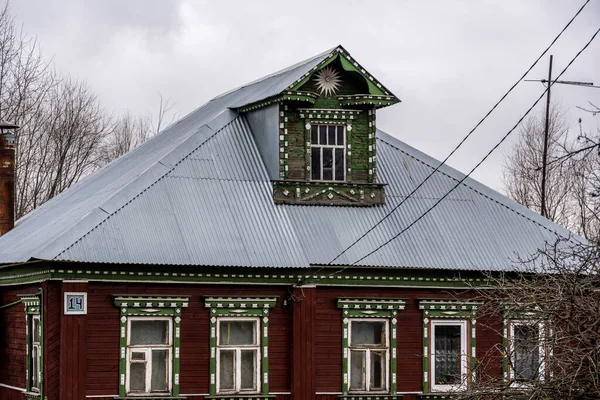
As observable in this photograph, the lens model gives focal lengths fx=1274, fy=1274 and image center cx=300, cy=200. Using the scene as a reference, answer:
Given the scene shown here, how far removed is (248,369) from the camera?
24578 mm

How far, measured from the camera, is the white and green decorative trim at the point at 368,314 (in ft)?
82.3

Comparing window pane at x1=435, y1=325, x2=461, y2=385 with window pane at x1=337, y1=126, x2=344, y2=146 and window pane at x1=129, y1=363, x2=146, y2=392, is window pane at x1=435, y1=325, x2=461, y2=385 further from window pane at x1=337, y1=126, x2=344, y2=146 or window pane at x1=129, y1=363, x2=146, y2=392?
window pane at x1=129, y1=363, x2=146, y2=392

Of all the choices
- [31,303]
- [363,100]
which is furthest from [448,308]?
[31,303]

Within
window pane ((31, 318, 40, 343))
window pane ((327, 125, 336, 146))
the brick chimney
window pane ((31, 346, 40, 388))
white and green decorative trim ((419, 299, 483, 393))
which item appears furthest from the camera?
the brick chimney

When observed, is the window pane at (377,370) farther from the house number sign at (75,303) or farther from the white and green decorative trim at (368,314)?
the house number sign at (75,303)

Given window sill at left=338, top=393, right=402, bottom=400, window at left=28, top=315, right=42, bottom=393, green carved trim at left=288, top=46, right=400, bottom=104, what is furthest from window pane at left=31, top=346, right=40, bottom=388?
green carved trim at left=288, top=46, right=400, bottom=104

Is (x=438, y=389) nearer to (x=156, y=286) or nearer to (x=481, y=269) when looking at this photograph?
(x=481, y=269)

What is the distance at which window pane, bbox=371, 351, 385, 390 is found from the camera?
83.6 feet

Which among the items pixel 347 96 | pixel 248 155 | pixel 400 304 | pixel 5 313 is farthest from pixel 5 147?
pixel 400 304

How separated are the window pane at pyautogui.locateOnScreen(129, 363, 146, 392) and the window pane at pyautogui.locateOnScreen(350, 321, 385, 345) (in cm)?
430

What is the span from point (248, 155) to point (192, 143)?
1.23 m

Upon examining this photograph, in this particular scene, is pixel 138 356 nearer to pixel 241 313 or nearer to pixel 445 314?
pixel 241 313

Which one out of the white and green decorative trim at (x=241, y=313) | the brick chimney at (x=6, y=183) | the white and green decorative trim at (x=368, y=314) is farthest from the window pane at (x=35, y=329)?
the brick chimney at (x=6, y=183)

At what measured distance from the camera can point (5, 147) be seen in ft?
101
